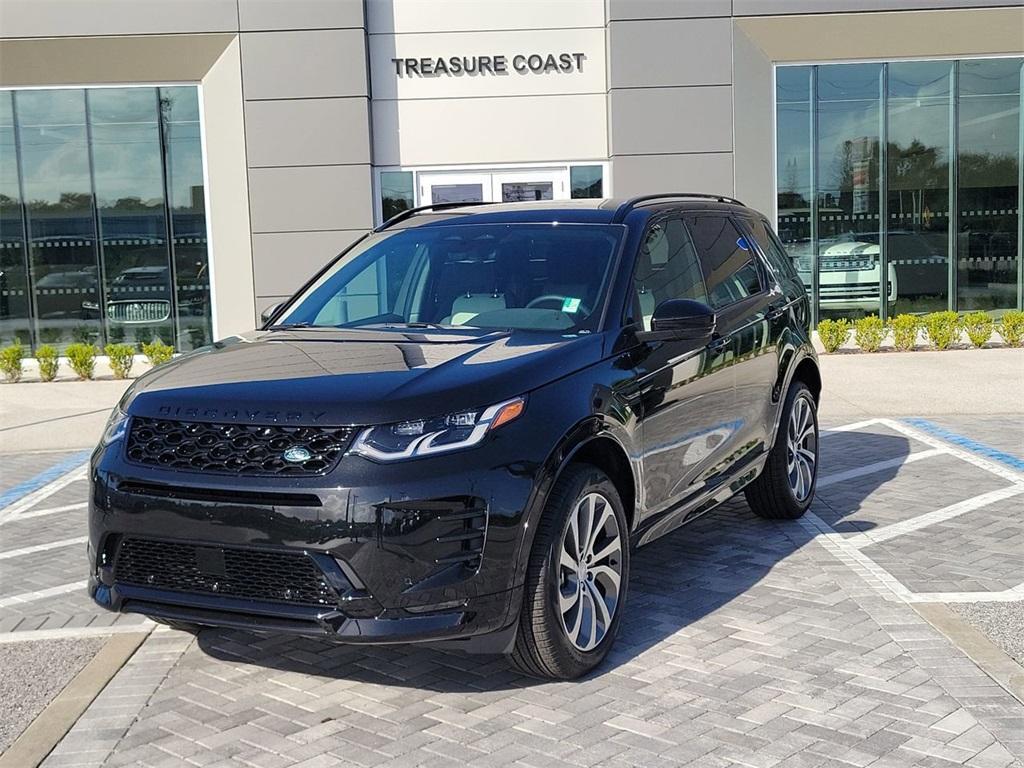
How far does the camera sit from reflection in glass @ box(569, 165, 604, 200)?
17.2 meters

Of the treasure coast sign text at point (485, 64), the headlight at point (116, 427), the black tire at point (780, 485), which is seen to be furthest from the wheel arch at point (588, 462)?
the treasure coast sign text at point (485, 64)

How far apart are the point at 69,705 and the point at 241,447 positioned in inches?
50.8

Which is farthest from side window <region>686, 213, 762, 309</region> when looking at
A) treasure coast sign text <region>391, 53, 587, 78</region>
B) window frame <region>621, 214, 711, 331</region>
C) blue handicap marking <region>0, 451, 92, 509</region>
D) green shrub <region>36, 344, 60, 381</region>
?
green shrub <region>36, 344, 60, 381</region>

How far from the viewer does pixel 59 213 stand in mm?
17328

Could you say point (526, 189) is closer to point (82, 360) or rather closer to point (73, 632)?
point (82, 360)

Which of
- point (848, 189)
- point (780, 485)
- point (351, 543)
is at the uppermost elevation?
point (848, 189)

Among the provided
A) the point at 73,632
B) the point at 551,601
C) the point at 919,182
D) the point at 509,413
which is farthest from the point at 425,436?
the point at 919,182

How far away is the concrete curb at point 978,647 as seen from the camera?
14.2ft

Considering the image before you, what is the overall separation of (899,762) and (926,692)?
25.4 inches

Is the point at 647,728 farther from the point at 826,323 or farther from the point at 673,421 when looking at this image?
the point at 826,323

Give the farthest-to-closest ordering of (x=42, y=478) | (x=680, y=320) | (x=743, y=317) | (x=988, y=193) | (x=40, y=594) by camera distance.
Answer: (x=988, y=193)
(x=42, y=478)
(x=743, y=317)
(x=40, y=594)
(x=680, y=320)

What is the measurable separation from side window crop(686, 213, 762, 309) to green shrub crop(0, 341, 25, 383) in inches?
489

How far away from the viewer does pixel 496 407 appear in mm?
4020

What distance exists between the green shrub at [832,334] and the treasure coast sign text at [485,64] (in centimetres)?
522
